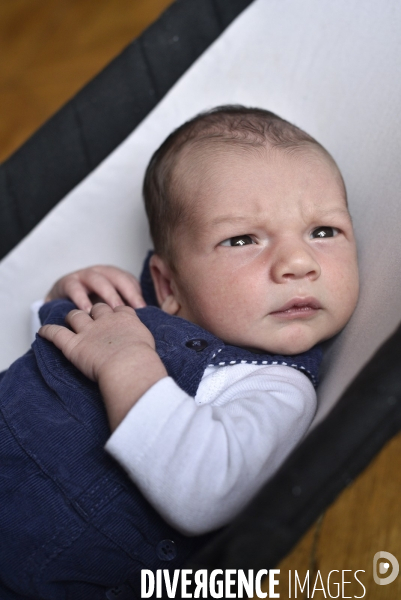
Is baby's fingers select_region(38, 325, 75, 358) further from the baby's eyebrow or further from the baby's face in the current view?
the baby's eyebrow

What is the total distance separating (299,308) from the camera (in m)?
0.73

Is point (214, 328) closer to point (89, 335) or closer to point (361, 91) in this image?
point (89, 335)

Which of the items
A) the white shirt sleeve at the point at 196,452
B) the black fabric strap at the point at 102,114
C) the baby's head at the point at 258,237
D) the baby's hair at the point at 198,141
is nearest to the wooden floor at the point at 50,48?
the black fabric strap at the point at 102,114

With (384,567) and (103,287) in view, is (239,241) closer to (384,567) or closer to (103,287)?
(103,287)

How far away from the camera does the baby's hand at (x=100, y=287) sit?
3.01 feet

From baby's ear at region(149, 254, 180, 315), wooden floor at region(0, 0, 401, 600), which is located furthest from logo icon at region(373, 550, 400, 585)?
wooden floor at region(0, 0, 401, 600)

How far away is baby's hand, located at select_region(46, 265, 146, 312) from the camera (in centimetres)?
92

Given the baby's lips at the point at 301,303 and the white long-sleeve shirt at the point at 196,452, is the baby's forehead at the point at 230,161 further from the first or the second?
the white long-sleeve shirt at the point at 196,452

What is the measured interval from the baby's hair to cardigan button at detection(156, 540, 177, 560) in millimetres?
350

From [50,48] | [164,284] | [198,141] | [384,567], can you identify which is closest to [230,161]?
[198,141]

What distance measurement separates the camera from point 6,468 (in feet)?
2.28

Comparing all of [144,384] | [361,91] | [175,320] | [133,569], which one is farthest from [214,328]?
[361,91]

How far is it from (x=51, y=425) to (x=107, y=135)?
597 millimetres

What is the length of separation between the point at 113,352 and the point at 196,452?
15 cm
